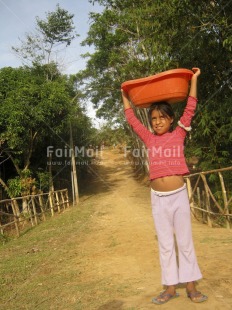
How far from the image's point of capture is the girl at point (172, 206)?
3105 millimetres

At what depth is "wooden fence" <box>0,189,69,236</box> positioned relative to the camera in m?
A: 10.5

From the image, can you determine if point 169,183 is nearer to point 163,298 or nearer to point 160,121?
point 160,121

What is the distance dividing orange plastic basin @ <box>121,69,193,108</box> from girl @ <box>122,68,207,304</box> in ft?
0.29

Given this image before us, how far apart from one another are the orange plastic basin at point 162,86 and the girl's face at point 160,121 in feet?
0.44

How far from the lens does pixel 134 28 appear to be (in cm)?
1633

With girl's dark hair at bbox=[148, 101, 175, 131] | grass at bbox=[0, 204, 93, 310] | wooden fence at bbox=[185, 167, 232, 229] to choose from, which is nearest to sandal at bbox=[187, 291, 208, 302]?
grass at bbox=[0, 204, 93, 310]

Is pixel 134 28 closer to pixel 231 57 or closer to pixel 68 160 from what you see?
pixel 231 57

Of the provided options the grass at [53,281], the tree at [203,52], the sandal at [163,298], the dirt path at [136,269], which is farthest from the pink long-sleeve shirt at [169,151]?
the tree at [203,52]

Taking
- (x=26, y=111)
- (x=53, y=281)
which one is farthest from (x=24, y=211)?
(x=53, y=281)

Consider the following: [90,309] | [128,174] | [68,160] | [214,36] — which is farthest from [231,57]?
[128,174]

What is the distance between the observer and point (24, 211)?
13000 millimetres

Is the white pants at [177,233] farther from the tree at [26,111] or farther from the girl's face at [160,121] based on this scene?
the tree at [26,111]

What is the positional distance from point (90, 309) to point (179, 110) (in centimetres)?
776

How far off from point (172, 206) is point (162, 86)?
1.08 m
